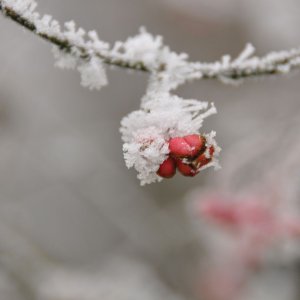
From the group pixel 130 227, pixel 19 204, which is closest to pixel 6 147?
pixel 130 227

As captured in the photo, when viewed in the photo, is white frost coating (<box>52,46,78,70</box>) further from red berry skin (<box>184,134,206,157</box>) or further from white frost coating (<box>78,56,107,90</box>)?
red berry skin (<box>184,134,206,157</box>)

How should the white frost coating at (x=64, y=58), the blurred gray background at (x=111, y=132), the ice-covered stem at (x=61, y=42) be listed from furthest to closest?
the blurred gray background at (x=111, y=132), the white frost coating at (x=64, y=58), the ice-covered stem at (x=61, y=42)

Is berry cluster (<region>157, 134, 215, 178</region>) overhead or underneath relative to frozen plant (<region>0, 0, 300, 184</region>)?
underneath

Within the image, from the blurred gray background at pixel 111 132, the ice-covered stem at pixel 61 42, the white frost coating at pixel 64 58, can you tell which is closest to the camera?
the ice-covered stem at pixel 61 42

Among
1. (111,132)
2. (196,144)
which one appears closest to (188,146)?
(196,144)

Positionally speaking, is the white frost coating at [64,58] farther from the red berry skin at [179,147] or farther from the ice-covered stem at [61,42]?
the red berry skin at [179,147]

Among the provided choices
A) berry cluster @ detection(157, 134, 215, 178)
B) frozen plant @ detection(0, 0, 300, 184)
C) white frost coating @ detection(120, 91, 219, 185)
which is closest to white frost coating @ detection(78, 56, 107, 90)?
frozen plant @ detection(0, 0, 300, 184)

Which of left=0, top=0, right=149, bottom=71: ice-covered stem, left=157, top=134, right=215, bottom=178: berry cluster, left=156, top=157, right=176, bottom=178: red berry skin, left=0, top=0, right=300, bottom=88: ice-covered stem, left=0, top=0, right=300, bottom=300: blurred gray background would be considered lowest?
left=156, top=157, right=176, bottom=178: red berry skin

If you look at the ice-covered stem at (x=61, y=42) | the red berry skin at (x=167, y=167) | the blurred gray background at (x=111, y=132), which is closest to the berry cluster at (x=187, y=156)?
the red berry skin at (x=167, y=167)
